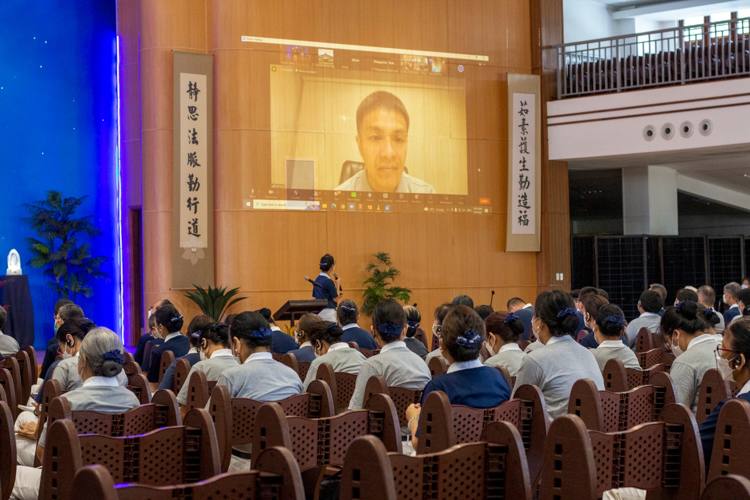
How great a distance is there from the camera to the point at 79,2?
12250mm

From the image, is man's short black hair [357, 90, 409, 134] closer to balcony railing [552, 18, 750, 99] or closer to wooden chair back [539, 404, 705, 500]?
balcony railing [552, 18, 750, 99]

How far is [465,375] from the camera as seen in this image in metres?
3.10

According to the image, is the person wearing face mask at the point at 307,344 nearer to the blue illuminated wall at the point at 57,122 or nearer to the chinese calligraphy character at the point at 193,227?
the chinese calligraphy character at the point at 193,227

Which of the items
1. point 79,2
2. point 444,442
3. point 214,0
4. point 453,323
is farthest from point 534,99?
point 444,442

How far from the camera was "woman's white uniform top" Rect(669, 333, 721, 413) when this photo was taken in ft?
12.5

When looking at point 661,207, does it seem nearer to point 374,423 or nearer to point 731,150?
point 731,150

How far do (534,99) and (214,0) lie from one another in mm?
5258

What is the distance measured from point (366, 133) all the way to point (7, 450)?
30.0 feet

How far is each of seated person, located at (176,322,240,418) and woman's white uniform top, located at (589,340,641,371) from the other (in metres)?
2.09

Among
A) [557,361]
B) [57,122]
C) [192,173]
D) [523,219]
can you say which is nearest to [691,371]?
[557,361]

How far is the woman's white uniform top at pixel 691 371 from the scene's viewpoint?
12.5ft

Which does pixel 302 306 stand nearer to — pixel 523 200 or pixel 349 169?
pixel 349 169

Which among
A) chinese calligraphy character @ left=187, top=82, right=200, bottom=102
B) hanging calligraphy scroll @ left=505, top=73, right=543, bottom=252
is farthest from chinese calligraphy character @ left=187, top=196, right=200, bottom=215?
hanging calligraphy scroll @ left=505, top=73, right=543, bottom=252

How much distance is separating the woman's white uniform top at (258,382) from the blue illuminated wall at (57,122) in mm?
8981
